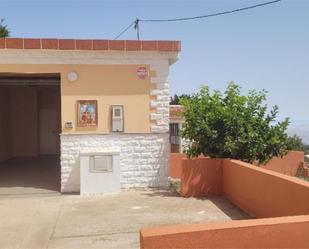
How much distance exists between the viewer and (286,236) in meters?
4.38

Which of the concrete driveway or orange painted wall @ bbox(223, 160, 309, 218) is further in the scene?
the concrete driveway

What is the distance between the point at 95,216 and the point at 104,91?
369 cm

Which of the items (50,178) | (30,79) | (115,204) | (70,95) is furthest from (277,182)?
(30,79)

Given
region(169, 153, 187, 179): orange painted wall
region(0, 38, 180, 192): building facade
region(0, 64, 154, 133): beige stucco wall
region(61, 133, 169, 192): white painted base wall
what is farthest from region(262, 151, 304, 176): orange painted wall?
region(0, 64, 154, 133): beige stucco wall

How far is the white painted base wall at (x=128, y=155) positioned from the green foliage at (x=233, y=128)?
113cm

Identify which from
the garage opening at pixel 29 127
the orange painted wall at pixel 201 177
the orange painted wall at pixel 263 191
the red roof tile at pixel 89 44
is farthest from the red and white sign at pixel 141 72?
the garage opening at pixel 29 127

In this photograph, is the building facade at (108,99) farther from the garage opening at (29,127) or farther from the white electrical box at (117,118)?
the garage opening at (29,127)

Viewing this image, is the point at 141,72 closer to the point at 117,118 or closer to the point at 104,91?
the point at 104,91

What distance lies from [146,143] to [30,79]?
4.45 meters

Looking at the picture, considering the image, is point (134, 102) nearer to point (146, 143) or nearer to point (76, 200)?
point (146, 143)

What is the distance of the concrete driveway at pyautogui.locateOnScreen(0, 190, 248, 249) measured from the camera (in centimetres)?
651

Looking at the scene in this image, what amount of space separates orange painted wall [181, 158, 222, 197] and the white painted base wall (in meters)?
1.38

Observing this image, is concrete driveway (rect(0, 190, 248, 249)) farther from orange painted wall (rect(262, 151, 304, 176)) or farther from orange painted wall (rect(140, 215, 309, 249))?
orange painted wall (rect(262, 151, 304, 176))

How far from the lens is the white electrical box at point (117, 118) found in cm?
1066
